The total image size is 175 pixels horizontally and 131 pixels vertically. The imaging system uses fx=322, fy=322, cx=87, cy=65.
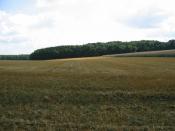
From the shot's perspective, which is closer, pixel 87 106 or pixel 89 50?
pixel 87 106

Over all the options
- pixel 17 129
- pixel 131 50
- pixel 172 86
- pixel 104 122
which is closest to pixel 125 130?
pixel 104 122

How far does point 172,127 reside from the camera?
1491cm

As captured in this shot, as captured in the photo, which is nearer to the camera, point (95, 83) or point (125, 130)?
point (125, 130)

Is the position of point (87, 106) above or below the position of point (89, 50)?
below

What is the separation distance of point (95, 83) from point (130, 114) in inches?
388

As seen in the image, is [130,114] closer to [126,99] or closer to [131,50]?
[126,99]

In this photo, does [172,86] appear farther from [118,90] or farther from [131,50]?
[131,50]

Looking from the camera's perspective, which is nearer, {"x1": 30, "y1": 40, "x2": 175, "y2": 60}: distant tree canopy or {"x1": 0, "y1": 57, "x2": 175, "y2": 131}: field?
{"x1": 0, "y1": 57, "x2": 175, "y2": 131}: field

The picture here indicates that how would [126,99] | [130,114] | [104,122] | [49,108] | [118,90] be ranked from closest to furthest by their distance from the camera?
[104,122] → [130,114] → [49,108] → [126,99] → [118,90]

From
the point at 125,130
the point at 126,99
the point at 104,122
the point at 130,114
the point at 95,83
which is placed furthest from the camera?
the point at 95,83

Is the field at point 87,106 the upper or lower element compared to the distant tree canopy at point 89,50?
lower

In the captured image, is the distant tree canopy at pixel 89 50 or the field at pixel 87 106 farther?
the distant tree canopy at pixel 89 50

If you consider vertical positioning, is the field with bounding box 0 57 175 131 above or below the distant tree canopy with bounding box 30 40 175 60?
below

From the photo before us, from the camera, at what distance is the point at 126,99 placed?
2114 cm
